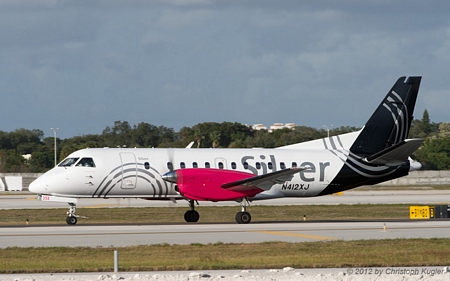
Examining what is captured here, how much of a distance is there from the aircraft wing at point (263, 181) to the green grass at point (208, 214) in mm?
4108

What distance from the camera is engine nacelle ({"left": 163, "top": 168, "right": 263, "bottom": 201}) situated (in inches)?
1172

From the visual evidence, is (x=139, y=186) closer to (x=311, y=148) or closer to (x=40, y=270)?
(x=311, y=148)

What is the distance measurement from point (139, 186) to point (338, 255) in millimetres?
13044

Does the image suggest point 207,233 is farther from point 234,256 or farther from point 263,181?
point 234,256

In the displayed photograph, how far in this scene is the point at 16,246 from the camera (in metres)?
21.3

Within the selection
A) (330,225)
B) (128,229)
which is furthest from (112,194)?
(330,225)

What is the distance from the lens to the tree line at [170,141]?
97812mm

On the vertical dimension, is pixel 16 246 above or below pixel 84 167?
below

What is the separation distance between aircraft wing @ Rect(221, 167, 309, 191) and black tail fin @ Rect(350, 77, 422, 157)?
493 centimetres

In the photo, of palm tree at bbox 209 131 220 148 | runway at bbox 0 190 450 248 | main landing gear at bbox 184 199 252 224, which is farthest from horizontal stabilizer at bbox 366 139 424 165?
palm tree at bbox 209 131 220 148

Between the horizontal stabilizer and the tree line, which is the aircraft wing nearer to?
the horizontal stabilizer

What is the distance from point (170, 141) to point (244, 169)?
7127 centimetres

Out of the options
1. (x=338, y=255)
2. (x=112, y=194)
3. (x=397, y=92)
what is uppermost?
(x=397, y=92)

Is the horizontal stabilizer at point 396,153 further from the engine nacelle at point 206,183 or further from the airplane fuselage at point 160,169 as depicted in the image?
the engine nacelle at point 206,183
